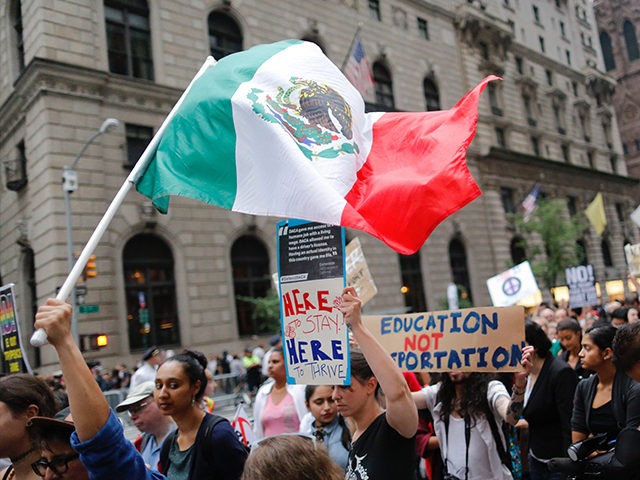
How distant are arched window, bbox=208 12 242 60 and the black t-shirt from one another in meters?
23.3

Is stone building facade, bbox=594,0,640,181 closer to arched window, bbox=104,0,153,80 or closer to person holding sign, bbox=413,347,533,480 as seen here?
arched window, bbox=104,0,153,80

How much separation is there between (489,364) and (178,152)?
2.74 metres

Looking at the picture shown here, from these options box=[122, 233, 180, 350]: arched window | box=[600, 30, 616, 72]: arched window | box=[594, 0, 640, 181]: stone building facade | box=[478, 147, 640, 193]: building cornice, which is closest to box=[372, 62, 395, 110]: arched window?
box=[478, 147, 640, 193]: building cornice

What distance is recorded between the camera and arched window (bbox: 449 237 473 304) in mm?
33188

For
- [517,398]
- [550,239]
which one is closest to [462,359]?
[517,398]

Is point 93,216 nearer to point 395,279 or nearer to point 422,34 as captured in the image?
point 395,279

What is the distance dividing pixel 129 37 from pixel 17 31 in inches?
171

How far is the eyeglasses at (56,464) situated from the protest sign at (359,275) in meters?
5.06

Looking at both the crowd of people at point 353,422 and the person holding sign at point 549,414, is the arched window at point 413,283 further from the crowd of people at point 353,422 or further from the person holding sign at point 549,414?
the person holding sign at point 549,414

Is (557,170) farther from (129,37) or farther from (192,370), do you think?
(192,370)

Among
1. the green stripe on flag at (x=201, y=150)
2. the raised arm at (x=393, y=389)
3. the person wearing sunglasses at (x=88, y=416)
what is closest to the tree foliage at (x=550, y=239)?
the green stripe on flag at (x=201, y=150)

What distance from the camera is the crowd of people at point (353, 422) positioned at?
2.28 metres

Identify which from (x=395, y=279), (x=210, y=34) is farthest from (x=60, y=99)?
(x=395, y=279)

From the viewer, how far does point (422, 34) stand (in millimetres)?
34625
